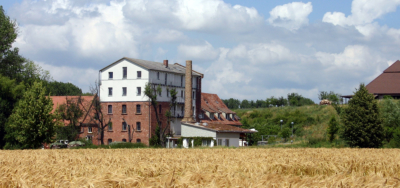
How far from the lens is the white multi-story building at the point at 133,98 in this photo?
74644 mm

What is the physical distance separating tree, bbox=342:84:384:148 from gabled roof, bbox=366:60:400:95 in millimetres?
33065

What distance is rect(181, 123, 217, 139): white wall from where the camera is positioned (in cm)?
6588

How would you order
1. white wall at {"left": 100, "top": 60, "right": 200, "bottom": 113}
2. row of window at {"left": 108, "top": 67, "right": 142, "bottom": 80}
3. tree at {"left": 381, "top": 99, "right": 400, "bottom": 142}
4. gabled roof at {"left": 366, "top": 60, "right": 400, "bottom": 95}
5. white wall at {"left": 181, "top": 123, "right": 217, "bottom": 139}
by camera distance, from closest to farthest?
1. tree at {"left": 381, "top": 99, "right": 400, "bottom": 142}
2. white wall at {"left": 181, "top": 123, "right": 217, "bottom": 139}
3. white wall at {"left": 100, "top": 60, "right": 200, "bottom": 113}
4. row of window at {"left": 108, "top": 67, "right": 142, "bottom": 80}
5. gabled roof at {"left": 366, "top": 60, "right": 400, "bottom": 95}

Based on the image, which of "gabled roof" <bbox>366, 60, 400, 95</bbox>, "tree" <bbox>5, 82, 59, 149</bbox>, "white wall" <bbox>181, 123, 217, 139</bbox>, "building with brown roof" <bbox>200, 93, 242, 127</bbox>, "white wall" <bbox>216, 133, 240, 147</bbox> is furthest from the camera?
"building with brown roof" <bbox>200, 93, 242, 127</bbox>

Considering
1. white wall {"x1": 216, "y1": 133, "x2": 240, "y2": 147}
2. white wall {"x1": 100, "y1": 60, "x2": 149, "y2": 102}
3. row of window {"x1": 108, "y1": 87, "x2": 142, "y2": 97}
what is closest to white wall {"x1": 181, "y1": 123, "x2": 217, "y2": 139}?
white wall {"x1": 216, "y1": 133, "x2": 240, "y2": 147}

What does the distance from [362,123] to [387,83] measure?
39.7 metres

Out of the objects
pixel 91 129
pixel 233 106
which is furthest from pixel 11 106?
pixel 233 106

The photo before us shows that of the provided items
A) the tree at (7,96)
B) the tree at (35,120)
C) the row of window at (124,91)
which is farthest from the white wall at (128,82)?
the tree at (35,120)

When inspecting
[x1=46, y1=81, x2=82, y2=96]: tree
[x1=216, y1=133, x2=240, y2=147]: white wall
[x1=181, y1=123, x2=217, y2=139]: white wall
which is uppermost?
[x1=46, y1=81, x2=82, y2=96]: tree

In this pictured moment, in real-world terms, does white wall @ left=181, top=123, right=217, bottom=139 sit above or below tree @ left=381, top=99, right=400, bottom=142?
below

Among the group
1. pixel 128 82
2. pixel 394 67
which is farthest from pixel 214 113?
pixel 394 67

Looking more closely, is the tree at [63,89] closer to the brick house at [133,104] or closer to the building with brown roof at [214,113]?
the brick house at [133,104]

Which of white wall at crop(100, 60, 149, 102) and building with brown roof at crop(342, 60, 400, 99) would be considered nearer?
white wall at crop(100, 60, 149, 102)

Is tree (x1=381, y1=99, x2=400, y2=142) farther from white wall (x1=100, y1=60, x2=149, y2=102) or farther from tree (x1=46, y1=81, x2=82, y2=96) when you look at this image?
tree (x1=46, y1=81, x2=82, y2=96)
